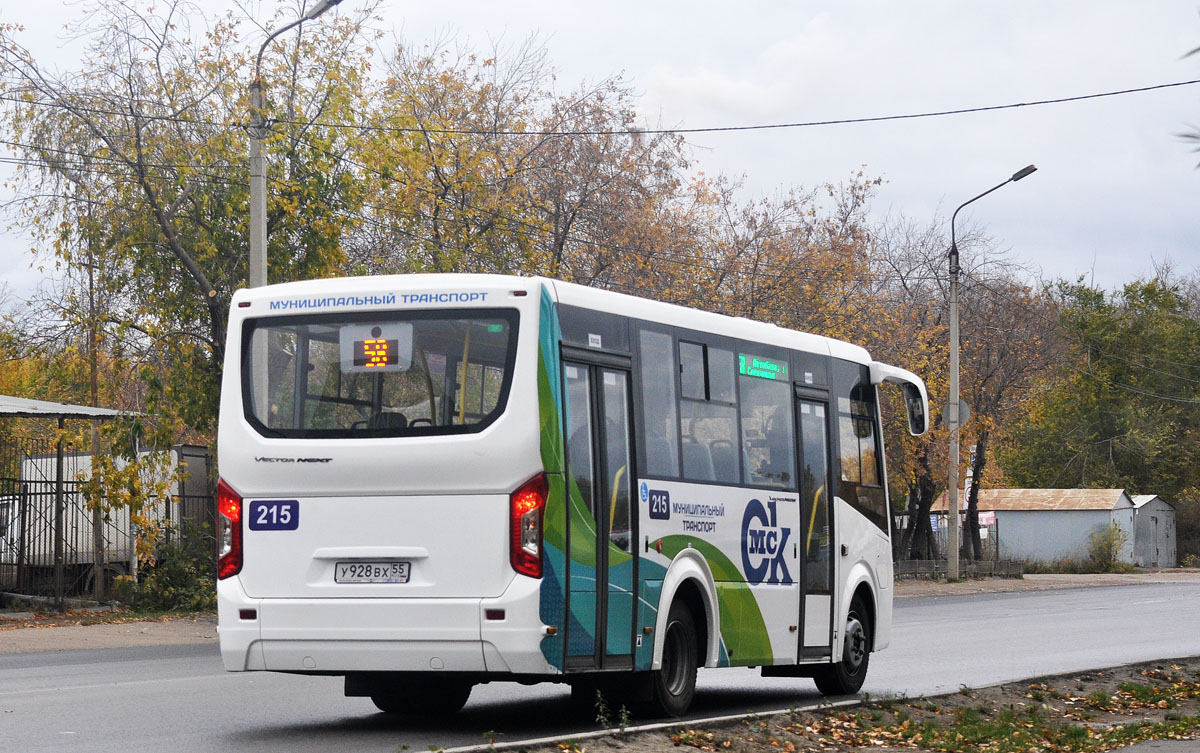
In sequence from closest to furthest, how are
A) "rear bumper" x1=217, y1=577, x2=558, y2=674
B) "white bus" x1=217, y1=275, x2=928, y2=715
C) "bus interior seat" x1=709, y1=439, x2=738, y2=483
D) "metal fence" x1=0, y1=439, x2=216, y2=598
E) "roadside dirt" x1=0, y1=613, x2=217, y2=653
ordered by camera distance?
"rear bumper" x1=217, y1=577, x2=558, y2=674 < "white bus" x1=217, y1=275, x2=928, y2=715 < "bus interior seat" x1=709, y1=439, x2=738, y2=483 < "roadside dirt" x1=0, y1=613, x2=217, y2=653 < "metal fence" x1=0, y1=439, x2=216, y2=598

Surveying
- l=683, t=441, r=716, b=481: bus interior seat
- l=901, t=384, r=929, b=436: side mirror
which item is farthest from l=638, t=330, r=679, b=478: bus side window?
l=901, t=384, r=929, b=436: side mirror

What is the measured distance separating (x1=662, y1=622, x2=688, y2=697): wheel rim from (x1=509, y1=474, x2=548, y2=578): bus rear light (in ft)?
6.70

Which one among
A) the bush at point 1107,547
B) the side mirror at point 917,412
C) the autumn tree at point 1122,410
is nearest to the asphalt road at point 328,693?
the side mirror at point 917,412

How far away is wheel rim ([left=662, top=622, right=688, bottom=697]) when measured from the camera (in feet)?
Answer: 38.0

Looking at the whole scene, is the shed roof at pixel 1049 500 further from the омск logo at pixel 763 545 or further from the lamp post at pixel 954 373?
the омск logo at pixel 763 545

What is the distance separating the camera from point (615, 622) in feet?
35.1

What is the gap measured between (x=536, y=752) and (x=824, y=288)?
123 ft

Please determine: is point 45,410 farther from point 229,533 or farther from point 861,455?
point 229,533

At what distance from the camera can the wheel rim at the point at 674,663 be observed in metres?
11.6

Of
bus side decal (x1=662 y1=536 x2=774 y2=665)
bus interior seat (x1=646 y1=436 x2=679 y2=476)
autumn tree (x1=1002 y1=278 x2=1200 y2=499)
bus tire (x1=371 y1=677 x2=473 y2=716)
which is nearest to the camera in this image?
bus interior seat (x1=646 y1=436 x2=679 y2=476)

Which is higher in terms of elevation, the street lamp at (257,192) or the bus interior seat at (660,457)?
the street lamp at (257,192)

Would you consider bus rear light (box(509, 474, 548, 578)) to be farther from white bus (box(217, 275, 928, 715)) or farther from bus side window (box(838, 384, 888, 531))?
bus side window (box(838, 384, 888, 531))

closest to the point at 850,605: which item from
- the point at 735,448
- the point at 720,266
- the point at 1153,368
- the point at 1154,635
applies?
the point at 735,448

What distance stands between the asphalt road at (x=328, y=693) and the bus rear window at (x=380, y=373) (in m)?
2.01
